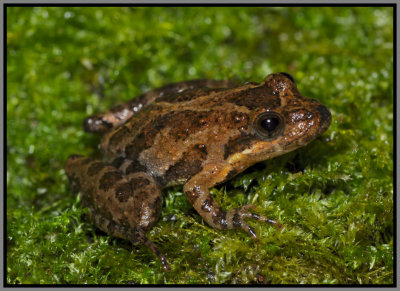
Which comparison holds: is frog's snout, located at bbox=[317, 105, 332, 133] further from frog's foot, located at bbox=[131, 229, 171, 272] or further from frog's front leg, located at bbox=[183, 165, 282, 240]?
frog's foot, located at bbox=[131, 229, 171, 272]

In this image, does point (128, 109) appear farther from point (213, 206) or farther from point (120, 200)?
point (213, 206)

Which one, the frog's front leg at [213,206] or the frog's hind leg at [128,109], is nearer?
the frog's front leg at [213,206]

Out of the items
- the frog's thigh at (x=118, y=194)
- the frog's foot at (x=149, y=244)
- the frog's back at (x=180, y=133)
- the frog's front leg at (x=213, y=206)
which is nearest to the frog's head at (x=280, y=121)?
the frog's back at (x=180, y=133)

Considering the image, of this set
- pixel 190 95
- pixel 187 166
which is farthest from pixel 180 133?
pixel 190 95

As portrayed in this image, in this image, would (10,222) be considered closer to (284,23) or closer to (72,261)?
(72,261)

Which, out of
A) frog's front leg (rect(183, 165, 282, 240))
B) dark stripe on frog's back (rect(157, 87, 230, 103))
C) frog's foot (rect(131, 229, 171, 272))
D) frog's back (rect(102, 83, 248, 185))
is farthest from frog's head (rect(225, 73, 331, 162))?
frog's foot (rect(131, 229, 171, 272))

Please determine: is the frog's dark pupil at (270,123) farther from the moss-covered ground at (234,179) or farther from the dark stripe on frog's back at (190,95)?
the dark stripe on frog's back at (190,95)

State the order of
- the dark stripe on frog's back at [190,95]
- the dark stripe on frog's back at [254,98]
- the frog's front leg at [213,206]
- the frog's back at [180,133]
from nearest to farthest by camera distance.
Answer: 1. the frog's front leg at [213,206]
2. the dark stripe on frog's back at [254,98]
3. the frog's back at [180,133]
4. the dark stripe on frog's back at [190,95]

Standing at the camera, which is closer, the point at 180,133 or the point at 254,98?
the point at 254,98

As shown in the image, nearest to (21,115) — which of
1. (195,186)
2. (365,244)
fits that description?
(195,186)
